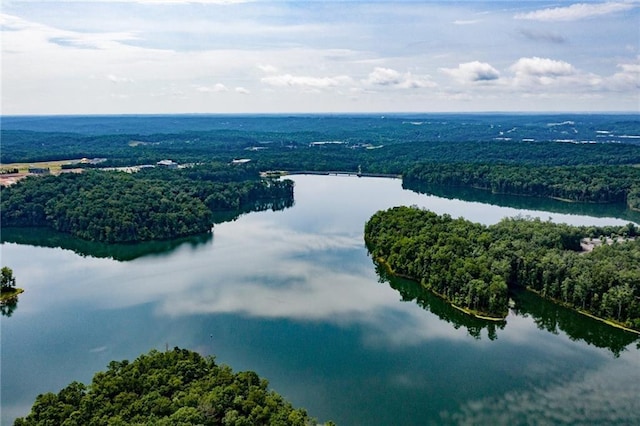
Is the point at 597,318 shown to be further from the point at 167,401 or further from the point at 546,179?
the point at 546,179

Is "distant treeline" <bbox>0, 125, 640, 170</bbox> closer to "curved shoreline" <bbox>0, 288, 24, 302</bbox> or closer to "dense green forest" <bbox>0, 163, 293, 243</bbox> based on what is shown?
"dense green forest" <bbox>0, 163, 293, 243</bbox>

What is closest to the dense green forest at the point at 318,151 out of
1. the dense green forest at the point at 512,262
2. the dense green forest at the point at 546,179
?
the dense green forest at the point at 546,179

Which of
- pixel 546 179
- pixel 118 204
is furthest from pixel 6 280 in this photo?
pixel 546 179

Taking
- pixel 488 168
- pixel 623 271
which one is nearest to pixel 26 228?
pixel 623 271

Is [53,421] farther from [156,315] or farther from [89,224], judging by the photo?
[89,224]

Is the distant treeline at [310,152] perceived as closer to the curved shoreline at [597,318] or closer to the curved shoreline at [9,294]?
the curved shoreline at [9,294]

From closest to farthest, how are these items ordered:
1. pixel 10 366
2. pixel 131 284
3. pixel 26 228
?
pixel 10 366, pixel 131 284, pixel 26 228

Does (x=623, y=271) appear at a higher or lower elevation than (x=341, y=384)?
higher
